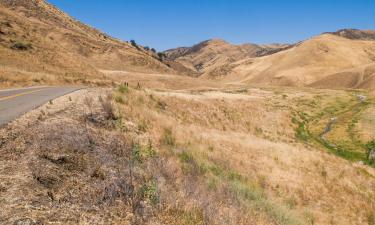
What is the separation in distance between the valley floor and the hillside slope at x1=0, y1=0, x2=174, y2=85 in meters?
20.8

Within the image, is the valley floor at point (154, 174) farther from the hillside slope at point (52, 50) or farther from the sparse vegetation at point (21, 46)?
the sparse vegetation at point (21, 46)

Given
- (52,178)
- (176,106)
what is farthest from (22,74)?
(52,178)

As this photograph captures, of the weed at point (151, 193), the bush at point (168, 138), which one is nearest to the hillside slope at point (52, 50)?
the bush at point (168, 138)

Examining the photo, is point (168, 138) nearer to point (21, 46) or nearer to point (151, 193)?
point (151, 193)

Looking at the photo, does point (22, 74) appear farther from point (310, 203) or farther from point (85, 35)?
point (85, 35)

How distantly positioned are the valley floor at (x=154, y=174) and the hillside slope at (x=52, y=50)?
20.8 metres

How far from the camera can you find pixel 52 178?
8.96 m

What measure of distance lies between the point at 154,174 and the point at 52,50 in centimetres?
5216

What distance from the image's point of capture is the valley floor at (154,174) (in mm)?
8203

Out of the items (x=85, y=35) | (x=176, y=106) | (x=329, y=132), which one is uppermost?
(x=85, y=35)

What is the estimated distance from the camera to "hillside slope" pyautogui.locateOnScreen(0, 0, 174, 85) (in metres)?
48.2

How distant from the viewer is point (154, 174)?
436 inches

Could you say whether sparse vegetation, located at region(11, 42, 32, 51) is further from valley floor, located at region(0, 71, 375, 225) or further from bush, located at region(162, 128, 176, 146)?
bush, located at region(162, 128, 176, 146)

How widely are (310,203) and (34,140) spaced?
15.1 metres
